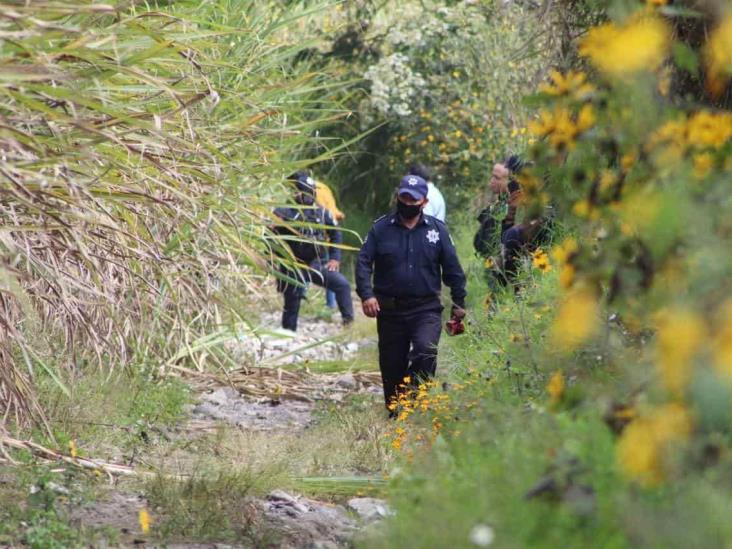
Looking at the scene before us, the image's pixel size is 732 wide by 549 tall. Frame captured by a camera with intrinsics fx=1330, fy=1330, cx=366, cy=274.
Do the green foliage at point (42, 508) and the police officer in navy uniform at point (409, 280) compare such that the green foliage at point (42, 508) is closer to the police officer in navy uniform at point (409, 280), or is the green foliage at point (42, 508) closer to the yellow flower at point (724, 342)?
the police officer in navy uniform at point (409, 280)

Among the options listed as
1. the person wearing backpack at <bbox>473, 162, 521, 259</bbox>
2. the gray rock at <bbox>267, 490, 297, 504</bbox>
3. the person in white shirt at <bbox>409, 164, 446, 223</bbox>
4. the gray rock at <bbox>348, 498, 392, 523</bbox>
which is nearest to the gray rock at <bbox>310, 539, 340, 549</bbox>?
the gray rock at <bbox>348, 498, 392, 523</bbox>

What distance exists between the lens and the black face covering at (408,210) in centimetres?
829

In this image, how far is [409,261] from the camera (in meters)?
8.30

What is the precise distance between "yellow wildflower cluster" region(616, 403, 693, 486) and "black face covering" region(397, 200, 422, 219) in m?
5.47

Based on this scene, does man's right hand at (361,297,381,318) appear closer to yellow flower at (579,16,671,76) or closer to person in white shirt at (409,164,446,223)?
person in white shirt at (409,164,446,223)

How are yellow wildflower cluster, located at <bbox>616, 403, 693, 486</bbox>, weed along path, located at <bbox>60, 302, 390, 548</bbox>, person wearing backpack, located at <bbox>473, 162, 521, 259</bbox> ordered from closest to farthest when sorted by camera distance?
yellow wildflower cluster, located at <bbox>616, 403, 693, 486</bbox>, weed along path, located at <bbox>60, 302, 390, 548</bbox>, person wearing backpack, located at <bbox>473, 162, 521, 259</bbox>

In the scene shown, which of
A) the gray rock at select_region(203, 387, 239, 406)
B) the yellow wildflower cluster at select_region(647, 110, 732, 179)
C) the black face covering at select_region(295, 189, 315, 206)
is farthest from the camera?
the black face covering at select_region(295, 189, 315, 206)

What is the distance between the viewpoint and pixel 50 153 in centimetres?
512

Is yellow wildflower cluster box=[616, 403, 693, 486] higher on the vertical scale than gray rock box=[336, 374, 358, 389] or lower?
higher

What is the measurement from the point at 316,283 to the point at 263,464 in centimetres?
622

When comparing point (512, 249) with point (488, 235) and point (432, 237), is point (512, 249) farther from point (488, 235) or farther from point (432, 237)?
point (488, 235)

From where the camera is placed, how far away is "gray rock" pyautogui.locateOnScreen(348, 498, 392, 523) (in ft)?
18.9

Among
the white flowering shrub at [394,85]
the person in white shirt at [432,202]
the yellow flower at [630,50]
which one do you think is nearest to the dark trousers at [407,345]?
the person in white shirt at [432,202]

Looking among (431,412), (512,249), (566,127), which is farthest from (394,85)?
(566,127)
